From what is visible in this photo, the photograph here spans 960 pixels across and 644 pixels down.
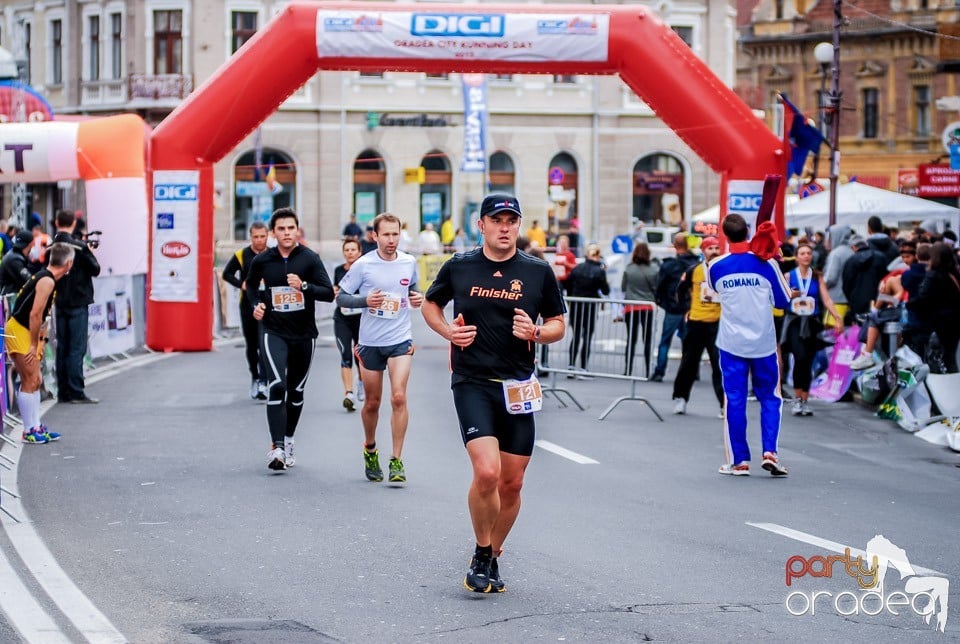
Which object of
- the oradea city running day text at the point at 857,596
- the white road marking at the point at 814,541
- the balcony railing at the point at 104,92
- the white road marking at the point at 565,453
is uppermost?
the balcony railing at the point at 104,92

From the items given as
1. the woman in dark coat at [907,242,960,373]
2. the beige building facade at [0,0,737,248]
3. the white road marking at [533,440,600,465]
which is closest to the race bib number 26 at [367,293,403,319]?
the white road marking at [533,440,600,465]

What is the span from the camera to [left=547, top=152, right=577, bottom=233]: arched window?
52.3m

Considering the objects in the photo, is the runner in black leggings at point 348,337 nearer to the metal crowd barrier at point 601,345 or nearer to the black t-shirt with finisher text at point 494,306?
the metal crowd barrier at point 601,345

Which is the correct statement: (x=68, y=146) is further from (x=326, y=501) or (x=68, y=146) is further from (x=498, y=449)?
(x=498, y=449)

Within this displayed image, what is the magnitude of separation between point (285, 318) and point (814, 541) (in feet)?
14.1

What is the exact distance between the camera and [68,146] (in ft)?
68.6

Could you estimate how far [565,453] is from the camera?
501 inches

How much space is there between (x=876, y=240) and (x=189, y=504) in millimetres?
11747

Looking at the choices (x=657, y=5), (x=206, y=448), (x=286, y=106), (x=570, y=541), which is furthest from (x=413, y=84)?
(x=570, y=541)

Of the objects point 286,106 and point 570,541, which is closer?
point 570,541

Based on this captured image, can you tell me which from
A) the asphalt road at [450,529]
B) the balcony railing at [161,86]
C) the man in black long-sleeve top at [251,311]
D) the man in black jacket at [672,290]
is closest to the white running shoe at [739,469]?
the asphalt road at [450,529]

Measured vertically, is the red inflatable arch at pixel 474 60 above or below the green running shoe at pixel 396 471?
above

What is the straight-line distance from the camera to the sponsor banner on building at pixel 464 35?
65.9 ft

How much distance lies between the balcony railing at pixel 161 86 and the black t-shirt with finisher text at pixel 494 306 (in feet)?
143
